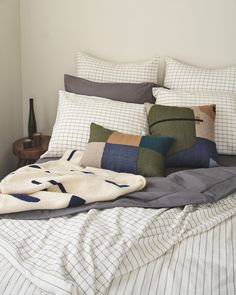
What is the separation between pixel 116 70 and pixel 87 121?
1.83ft

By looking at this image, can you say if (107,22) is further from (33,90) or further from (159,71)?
(33,90)

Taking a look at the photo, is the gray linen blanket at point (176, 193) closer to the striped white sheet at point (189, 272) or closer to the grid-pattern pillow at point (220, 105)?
the striped white sheet at point (189, 272)

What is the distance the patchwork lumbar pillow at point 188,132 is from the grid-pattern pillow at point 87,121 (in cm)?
10

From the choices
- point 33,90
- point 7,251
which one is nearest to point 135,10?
point 33,90

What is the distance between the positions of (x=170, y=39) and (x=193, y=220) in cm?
149

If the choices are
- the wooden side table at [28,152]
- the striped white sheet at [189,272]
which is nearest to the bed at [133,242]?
the striped white sheet at [189,272]

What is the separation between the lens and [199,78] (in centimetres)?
208

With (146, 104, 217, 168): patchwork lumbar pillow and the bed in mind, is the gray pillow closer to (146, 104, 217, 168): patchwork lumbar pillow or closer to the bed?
(146, 104, 217, 168): patchwork lumbar pillow

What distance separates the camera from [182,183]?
1439 millimetres

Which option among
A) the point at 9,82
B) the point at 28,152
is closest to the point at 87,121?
the point at 28,152

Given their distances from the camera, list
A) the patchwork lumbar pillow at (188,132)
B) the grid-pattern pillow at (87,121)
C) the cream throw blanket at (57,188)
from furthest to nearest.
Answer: the grid-pattern pillow at (87,121)
the patchwork lumbar pillow at (188,132)
the cream throw blanket at (57,188)

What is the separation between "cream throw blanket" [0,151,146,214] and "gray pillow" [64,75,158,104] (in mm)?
727

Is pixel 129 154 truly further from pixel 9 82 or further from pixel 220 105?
pixel 9 82

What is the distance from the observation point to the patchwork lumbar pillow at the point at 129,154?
1.58 metres
